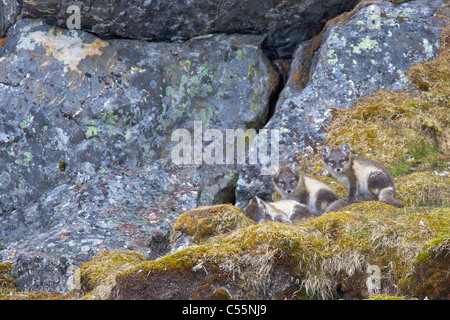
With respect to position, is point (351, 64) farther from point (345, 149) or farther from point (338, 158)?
point (338, 158)

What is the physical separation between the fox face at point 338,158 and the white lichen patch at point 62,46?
556cm

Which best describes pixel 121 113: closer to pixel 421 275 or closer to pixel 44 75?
pixel 44 75

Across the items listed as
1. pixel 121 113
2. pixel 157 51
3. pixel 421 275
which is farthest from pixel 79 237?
pixel 421 275

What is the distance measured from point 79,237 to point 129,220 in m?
1.12

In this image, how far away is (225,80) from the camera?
11797 mm

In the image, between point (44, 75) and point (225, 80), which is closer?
point (44, 75)

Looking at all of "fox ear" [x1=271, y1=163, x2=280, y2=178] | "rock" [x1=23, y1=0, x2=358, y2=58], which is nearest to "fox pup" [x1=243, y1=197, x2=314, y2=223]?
"fox ear" [x1=271, y1=163, x2=280, y2=178]

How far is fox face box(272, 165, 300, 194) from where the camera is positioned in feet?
31.3

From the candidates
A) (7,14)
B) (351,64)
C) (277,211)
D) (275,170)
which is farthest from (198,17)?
(277,211)

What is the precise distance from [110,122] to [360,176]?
5395 mm

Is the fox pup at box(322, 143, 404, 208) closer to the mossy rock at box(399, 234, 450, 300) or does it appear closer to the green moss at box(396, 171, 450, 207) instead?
the green moss at box(396, 171, 450, 207)

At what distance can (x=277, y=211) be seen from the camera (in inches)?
345

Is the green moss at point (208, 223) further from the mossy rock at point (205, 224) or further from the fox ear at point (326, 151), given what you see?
the fox ear at point (326, 151)

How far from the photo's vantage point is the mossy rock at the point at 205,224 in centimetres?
769
